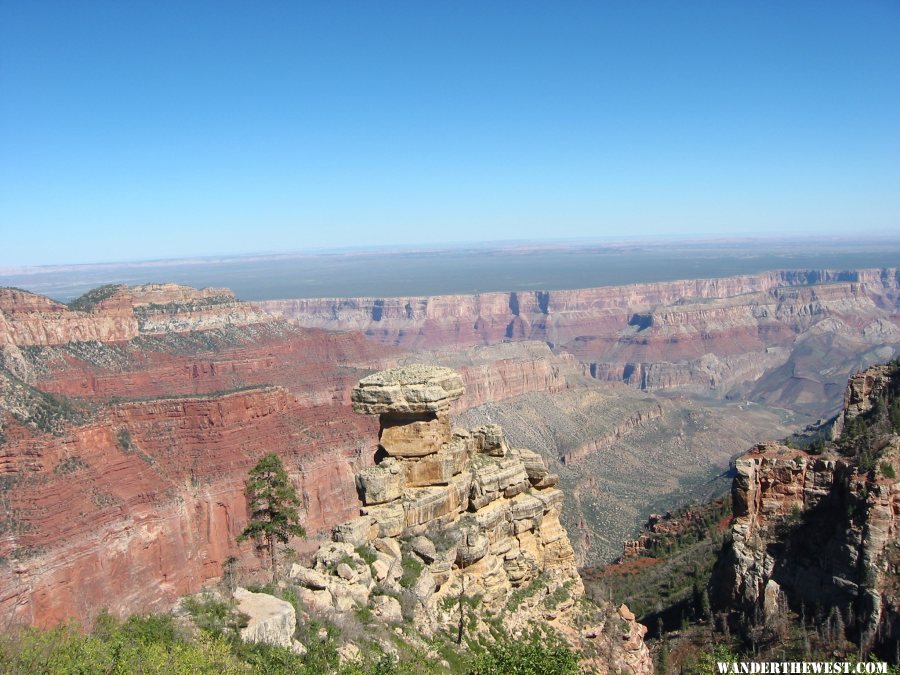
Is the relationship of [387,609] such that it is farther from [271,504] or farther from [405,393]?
[271,504]

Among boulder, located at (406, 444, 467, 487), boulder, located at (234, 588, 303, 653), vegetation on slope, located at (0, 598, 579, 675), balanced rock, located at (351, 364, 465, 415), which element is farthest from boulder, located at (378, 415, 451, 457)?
boulder, located at (234, 588, 303, 653)

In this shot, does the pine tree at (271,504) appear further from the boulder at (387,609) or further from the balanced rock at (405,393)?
the boulder at (387,609)

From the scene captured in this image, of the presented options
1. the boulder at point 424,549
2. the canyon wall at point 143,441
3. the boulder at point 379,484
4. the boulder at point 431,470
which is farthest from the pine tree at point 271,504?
the canyon wall at point 143,441

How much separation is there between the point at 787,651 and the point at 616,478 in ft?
180

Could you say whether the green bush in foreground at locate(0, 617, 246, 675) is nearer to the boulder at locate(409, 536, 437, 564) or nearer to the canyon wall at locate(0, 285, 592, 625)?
the boulder at locate(409, 536, 437, 564)

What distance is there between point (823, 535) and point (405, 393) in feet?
57.6

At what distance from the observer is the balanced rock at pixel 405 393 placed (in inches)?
727

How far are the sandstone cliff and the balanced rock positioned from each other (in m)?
15.0

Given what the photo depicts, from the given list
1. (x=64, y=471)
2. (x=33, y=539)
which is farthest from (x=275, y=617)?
(x=64, y=471)

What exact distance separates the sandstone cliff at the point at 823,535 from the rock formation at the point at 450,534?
7727mm

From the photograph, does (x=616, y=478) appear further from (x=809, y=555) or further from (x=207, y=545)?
(x=809, y=555)

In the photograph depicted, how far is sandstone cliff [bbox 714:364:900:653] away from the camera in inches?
898

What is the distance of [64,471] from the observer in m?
40.8

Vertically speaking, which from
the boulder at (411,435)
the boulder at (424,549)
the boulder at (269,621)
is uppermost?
the boulder at (411,435)
